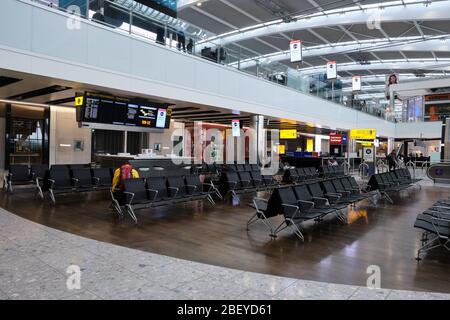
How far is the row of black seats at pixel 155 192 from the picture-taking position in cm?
690

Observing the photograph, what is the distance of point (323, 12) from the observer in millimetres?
18656

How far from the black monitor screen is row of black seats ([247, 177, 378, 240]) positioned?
26.4 feet

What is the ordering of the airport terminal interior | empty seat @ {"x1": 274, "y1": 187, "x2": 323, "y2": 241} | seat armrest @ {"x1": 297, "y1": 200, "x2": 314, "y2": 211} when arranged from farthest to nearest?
seat armrest @ {"x1": 297, "y1": 200, "x2": 314, "y2": 211} → empty seat @ {"x1": 274, "y1": 187, "x2": 323, "y2": 241} → the airport terminal interior

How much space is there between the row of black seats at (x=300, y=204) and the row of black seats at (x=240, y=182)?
2757 millimetres

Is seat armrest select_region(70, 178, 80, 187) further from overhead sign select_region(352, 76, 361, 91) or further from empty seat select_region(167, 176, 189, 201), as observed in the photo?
overhead sign select_region(352, 76, 361, 91)

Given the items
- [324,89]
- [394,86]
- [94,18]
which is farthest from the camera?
[324,89]

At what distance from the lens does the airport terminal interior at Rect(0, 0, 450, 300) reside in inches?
151

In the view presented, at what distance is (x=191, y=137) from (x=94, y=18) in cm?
1471

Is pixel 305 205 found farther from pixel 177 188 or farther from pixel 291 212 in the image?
pixel 177 188

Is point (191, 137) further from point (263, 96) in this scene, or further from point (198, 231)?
point (198, 231)

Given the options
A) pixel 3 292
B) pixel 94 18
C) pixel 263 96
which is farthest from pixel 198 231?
pixel 263 96

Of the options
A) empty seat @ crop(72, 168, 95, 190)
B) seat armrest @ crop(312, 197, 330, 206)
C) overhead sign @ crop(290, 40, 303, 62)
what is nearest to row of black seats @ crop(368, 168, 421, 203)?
seat armrest @ crop(312, 197, 330, 206)

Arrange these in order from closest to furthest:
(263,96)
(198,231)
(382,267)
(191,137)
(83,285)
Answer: (83,285), (382,267), (198,231), (263,96), (191,137)

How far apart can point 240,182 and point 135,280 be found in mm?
6651
